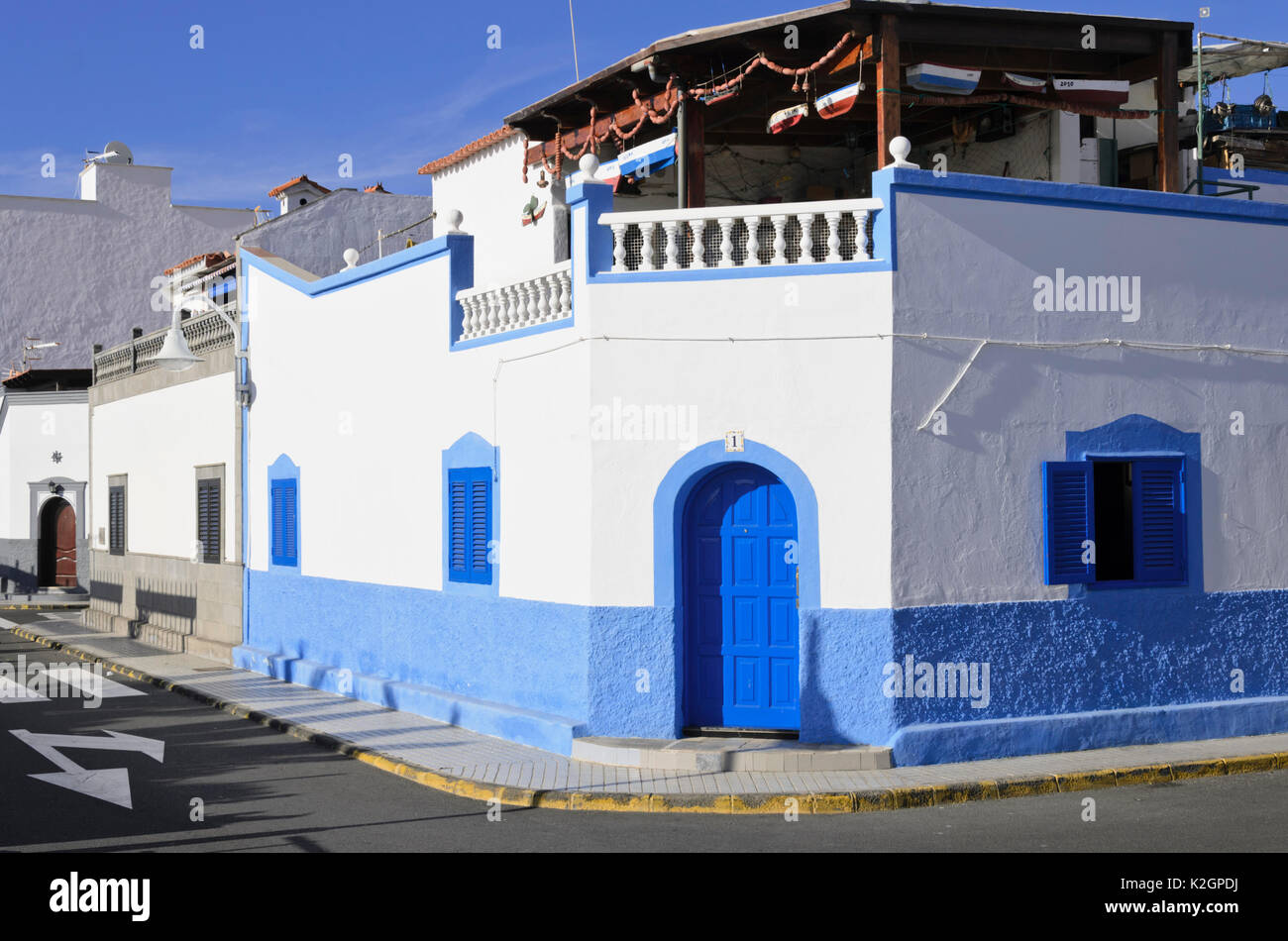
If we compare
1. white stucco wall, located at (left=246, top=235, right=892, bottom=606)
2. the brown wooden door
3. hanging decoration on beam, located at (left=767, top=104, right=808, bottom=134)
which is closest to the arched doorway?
the brown wooden door

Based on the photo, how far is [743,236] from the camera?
10875 millimetres

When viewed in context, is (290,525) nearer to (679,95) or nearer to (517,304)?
(517,304)

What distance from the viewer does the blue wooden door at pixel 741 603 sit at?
10766mm

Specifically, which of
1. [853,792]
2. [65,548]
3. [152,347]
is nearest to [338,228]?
[152,347]

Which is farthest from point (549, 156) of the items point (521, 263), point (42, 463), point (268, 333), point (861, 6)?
point (42, 463)

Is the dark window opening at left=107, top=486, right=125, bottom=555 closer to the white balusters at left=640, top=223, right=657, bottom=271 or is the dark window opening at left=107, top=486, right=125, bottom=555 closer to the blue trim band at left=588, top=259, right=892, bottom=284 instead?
the blue trim band at left=588, top=259, right=892, bottom=284

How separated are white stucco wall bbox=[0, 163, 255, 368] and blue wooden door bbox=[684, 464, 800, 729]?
27967 millimetres

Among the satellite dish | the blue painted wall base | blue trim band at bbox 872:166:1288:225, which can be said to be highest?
the satellite dish

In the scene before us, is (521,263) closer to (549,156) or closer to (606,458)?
(549,156)

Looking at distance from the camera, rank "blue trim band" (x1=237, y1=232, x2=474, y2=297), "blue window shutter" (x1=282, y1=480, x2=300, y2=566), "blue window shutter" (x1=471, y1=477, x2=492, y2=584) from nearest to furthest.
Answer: "blue window shutter" (x1=471, y1=477, x2=492, y2=584) < "blue trim band" (x1=237, y1=232, x2=474, y2=297) < "blue window shutter" (x1=282, y1=480, x2=300, y2=566)

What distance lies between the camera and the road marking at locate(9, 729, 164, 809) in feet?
33.3

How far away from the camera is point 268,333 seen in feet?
57.1

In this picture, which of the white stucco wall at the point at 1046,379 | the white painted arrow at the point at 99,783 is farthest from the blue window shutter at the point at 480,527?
the white stucco wall at the point at 1046,379

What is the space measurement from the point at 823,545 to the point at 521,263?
28.0 ft
